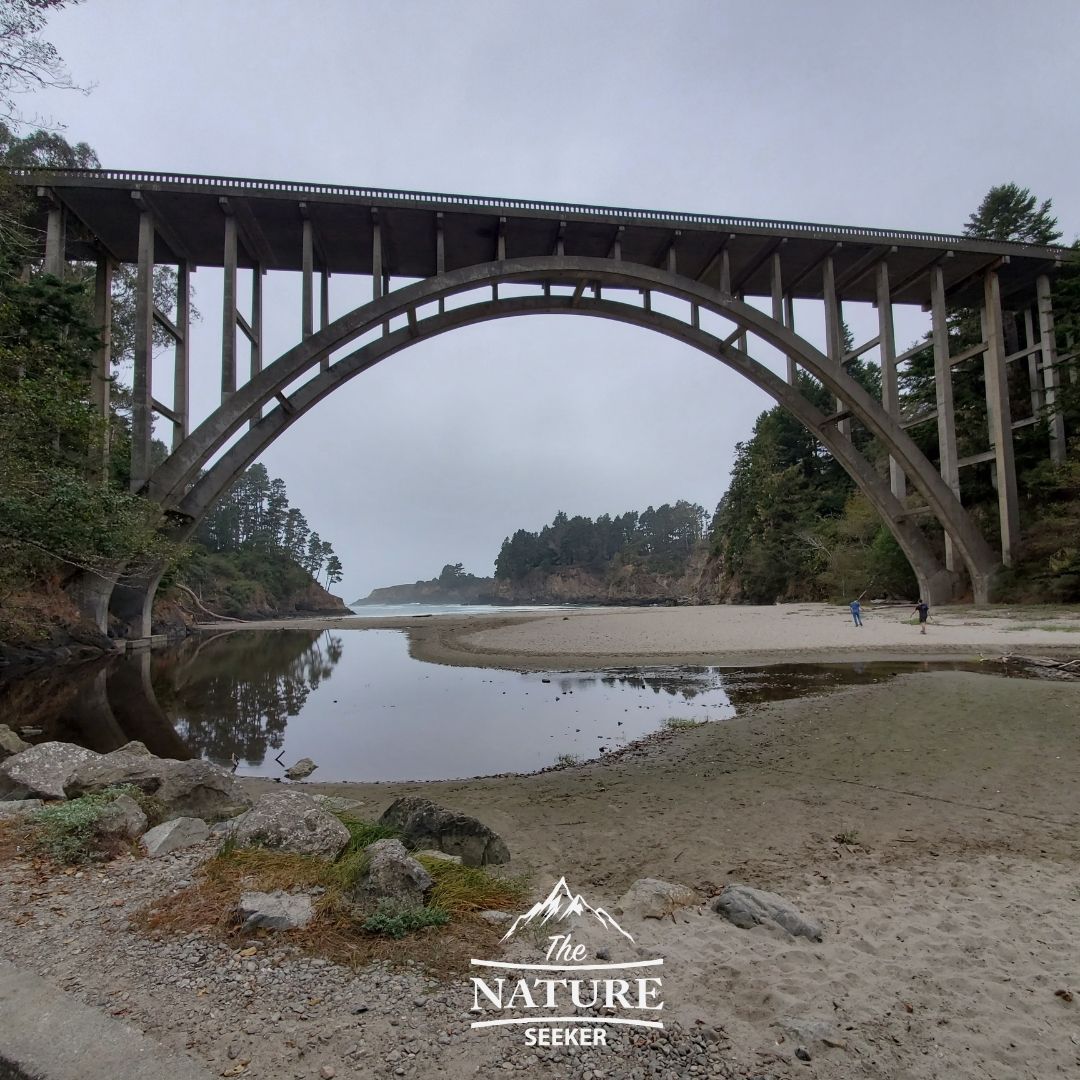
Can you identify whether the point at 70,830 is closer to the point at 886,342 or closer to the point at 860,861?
the point at 860,861

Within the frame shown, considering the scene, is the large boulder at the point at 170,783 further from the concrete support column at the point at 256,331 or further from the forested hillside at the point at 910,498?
the forested hillside at the point at 910,498

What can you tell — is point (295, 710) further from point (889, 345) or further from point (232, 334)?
point (889, 345)

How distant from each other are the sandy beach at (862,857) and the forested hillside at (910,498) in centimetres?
1451

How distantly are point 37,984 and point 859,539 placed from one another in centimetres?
3769

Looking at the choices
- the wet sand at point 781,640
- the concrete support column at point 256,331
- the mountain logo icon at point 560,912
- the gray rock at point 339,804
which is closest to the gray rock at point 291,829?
the mountain logo icon at point 560,912

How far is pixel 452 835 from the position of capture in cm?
382

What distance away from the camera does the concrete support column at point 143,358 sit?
681 inches

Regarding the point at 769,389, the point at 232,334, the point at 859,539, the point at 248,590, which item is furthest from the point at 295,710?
the point at 248,590

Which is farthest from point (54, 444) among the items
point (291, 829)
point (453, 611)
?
point (453, 611)

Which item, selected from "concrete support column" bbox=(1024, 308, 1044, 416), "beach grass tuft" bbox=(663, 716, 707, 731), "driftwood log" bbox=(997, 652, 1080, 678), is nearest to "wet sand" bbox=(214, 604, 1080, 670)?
"driftwood log" bbox=(997, 652, 1080, 678)

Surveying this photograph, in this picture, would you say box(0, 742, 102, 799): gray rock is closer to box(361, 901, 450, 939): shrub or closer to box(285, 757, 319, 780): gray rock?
box(285, 757, 319, 780): gray rock

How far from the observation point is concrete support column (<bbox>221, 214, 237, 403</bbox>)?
57.1 feet

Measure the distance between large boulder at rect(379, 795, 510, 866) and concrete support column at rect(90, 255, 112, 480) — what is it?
16.6m

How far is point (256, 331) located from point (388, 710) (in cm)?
1413
